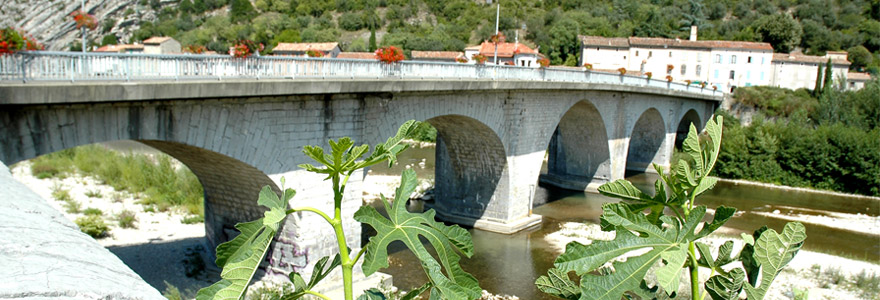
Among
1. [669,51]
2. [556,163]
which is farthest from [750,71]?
[556,163]

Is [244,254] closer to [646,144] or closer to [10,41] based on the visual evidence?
[10,41]

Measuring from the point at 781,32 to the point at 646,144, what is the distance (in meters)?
30.8

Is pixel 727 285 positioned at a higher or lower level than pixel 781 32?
lower

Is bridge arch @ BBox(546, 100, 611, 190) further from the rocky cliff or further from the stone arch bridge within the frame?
the rocky cliff

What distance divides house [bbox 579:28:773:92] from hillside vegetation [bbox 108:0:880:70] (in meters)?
5.31

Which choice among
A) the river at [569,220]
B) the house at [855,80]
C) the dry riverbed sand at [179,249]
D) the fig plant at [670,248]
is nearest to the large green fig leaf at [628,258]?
the fig plant at [670,248]

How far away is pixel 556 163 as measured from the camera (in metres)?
28.0

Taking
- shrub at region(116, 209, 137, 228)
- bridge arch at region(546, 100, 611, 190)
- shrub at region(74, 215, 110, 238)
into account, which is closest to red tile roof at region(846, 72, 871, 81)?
bridge arch at region(546, 100, 611, 190)

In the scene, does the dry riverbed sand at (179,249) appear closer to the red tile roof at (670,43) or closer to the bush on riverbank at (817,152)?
the bush on riverbank at (817,152)

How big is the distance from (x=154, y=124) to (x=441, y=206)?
11969mm

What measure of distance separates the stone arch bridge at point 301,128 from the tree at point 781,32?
1515 inches

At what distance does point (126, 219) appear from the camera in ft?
55.4

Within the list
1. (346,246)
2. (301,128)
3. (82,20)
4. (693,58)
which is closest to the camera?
(346,246)

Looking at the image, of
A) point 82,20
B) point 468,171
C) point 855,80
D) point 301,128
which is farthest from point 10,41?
point 855,80
